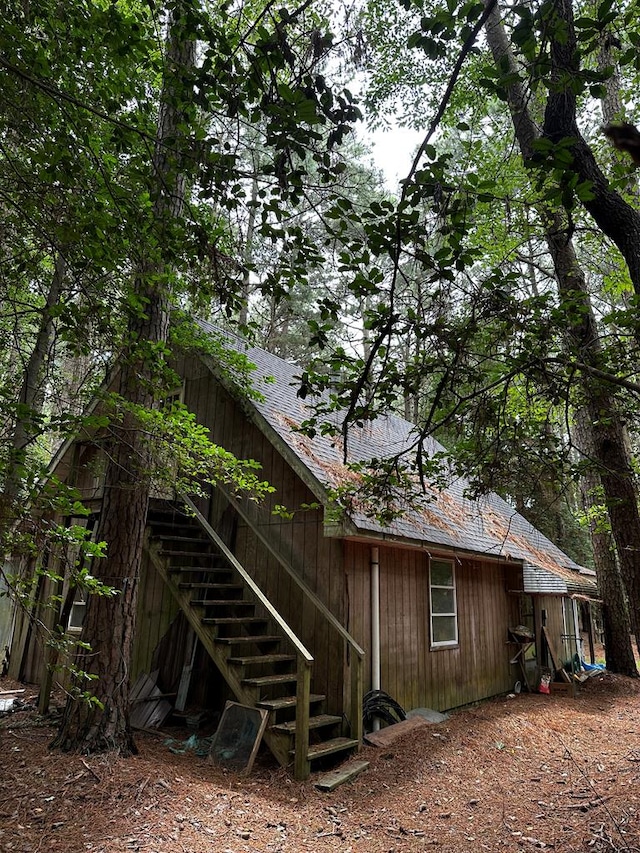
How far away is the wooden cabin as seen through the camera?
6.70 m

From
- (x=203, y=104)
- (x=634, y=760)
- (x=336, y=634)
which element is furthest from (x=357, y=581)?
(x=203, y=104)

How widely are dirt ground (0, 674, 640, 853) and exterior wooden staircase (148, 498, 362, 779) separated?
0.38m

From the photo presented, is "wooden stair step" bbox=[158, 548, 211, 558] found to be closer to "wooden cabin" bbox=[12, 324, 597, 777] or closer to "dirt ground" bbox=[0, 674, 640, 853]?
"wooden cabin" bbox=[12, 324, 597, 777]

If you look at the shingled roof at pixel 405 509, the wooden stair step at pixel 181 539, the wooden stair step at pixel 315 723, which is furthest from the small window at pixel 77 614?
the wooden stair step at pixel 315 723

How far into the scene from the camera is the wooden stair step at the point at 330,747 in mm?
5832

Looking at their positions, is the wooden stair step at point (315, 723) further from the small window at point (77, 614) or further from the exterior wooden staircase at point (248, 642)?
the small window at point (77, 614)

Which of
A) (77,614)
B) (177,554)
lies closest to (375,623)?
(177,554)

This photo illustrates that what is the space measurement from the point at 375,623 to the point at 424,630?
1624 mm

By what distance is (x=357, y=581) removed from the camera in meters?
7.46

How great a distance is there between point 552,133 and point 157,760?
21.4ft

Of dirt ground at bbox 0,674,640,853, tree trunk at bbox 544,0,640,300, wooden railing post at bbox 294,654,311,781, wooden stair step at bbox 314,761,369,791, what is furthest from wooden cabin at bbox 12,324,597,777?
tree trunk at bbox 544,0,640,300

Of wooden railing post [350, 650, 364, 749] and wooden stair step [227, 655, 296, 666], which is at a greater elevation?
wooden stair step [227, 655, 296, 666]

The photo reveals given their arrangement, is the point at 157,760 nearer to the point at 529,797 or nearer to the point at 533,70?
the point at 529,797

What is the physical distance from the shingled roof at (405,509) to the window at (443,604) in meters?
0.65
